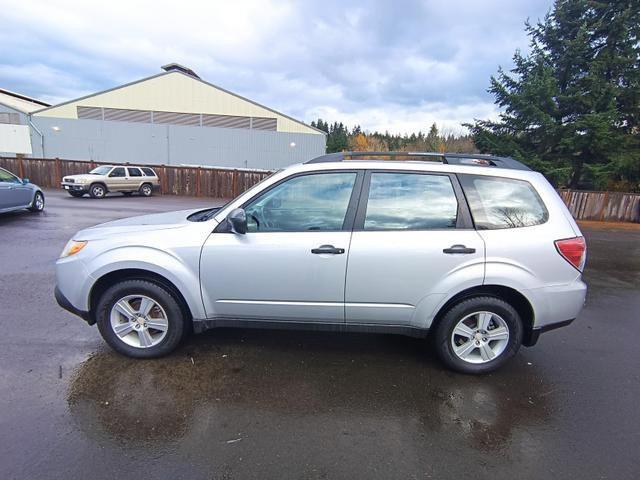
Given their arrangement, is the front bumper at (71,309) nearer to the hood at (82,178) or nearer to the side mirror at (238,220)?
the side mirror at (238,220)

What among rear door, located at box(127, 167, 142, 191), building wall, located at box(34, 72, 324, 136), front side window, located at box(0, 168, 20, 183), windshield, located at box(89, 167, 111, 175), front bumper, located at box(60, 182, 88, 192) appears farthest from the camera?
building wall, located at box(34, 72, 324, 136)

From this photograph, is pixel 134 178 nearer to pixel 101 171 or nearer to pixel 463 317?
pixel 101 171

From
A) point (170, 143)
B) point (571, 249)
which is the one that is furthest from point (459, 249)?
point (170, 143)

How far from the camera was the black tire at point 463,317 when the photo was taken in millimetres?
3062

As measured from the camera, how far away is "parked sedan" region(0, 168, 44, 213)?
960 centimetres

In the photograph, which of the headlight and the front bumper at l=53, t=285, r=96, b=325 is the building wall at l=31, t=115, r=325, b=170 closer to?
the headlight

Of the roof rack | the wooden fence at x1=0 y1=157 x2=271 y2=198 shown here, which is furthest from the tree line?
the roof rack

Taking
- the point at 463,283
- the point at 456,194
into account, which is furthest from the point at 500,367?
the point at 456,194

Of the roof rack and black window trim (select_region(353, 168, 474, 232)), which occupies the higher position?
the roof rack

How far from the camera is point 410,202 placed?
3125 mm

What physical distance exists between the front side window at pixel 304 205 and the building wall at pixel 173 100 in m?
27.5

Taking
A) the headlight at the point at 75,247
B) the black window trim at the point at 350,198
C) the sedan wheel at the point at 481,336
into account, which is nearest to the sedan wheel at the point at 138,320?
the headlight at the point at 75,247

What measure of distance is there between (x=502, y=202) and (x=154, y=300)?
324cm

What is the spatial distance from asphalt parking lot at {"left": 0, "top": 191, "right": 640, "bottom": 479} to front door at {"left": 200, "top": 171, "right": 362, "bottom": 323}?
1.92ft
